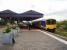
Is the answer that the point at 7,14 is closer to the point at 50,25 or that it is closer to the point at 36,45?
the point at 50,25

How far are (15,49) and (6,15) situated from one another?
4001 centimetres

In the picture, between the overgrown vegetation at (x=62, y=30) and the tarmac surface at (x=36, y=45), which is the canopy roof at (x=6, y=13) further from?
the tarmac surface at (x=36, y=45)

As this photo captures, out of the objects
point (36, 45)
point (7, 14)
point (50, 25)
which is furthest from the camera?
point (7, 14)

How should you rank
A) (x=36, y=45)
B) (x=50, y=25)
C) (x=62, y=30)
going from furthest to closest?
(x=50, y=25) → (x=62, y=30) → (x=36, y=45)

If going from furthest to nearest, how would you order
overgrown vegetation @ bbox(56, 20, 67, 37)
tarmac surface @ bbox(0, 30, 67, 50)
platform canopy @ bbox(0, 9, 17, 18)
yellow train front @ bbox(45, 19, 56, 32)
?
1. platform canopy @ bbox(0, 9, 17, 18)
2. yellow train front @ bbox(45, 19, 56, 32)
3. overgrown vegetation @ bbox(56, 20, 67, 37)
4. tarmac surface @ bbox(0, 30, 67, 50)

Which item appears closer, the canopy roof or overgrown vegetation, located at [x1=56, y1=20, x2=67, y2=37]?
overgrown vegetation, located at [x1=56, y1=20, x2=67, y2=37]

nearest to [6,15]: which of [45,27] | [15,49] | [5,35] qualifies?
[45,27]

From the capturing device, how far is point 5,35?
64.7ft

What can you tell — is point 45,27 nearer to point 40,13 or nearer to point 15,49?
point 40,13

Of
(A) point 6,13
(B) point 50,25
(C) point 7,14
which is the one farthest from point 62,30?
(A) point 6,13

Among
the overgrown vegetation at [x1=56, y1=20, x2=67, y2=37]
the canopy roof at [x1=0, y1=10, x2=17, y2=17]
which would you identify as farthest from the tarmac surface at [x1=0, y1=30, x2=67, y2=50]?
the canopy roof at [x1=0, y1=10, x2=17, y2=17]

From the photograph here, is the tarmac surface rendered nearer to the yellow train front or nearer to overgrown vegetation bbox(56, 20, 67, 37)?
overgrown vegetation bbox(56, 20, 67, 37)

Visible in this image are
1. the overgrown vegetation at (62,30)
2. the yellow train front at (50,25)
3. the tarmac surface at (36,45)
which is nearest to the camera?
the tarmac surface at (36,45)

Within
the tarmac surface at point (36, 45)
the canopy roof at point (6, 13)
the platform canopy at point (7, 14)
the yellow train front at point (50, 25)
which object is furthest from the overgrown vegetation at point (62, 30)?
the tarmac surface at point (36, 45)
